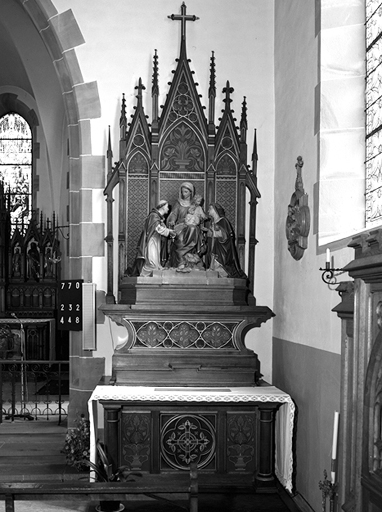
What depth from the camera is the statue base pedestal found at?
606cm

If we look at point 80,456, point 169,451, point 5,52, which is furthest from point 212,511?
point 5,52

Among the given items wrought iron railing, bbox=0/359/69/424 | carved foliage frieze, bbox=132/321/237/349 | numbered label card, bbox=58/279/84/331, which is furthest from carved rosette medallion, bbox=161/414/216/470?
wrought iron railing, bbox=0/359/69/424

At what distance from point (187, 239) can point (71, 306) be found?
4.60 ft

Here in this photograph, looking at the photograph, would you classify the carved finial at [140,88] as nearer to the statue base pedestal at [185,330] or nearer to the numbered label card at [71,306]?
the statue base pedestal at [185,330]

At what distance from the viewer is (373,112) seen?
4824mm

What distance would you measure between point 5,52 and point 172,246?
8.04 metres

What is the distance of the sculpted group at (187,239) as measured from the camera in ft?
20.8

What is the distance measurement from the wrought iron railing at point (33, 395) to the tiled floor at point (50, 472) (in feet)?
1.01

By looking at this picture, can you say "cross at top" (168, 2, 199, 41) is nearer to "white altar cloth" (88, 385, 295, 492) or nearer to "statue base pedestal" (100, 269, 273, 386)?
"statue base pedestal" (100, 269, 273, 386)

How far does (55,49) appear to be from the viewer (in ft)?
22.9

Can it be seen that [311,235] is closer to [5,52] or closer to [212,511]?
[212,511]

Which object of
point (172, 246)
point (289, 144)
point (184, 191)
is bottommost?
point (172, 246)

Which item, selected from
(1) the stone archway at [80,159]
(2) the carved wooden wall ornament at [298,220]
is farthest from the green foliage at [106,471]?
(2) the carved wooden wall ornament at [298,220]

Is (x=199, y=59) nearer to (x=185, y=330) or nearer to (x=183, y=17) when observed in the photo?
(x=183, y=17)
